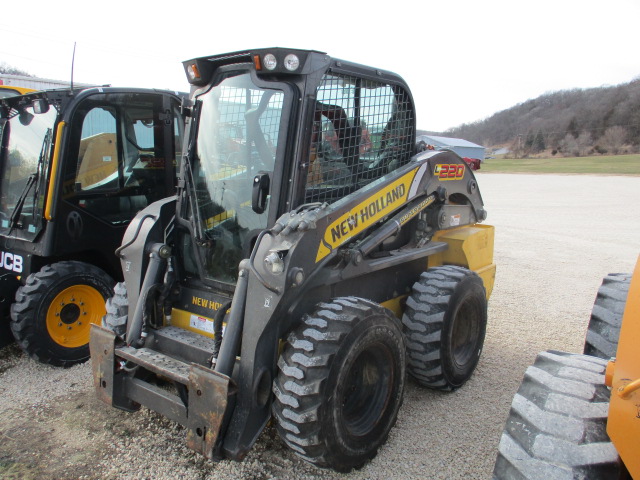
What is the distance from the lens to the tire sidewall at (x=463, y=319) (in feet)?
12.5

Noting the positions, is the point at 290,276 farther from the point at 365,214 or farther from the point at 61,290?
the point at 61,290

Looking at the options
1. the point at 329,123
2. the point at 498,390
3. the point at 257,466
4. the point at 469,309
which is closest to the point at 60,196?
the point at 329,123

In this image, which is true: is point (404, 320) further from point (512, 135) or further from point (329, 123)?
point (512, 135)

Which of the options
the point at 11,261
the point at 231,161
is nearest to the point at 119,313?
the point at 231,161

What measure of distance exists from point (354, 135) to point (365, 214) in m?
0.58

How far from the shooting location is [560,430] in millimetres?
1912

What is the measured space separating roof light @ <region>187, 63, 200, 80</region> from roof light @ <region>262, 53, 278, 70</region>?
628 mm

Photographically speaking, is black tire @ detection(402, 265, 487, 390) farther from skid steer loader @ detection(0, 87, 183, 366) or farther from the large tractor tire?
skid steer loader @ detection(0, 87, 183, 366)

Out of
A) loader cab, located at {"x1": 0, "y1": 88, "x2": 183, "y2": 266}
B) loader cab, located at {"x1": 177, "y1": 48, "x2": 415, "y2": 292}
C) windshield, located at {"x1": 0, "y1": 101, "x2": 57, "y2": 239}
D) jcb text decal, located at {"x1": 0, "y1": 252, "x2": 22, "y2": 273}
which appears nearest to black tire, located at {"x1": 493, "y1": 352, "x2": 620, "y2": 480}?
loader cab, located at {"x1": 177, "y1": 48, "x2": 415, "y2": 292}

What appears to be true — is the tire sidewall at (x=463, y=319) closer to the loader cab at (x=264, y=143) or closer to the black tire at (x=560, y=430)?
the loader cab at (x=264, y=143)

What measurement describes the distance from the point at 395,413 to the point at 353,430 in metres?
0.36

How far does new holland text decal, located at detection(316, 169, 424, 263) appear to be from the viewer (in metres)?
3.12

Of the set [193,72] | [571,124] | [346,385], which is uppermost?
[571,124]

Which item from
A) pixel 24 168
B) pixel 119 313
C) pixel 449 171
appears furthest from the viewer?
pixel 24 168
